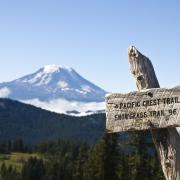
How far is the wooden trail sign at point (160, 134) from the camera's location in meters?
9.09

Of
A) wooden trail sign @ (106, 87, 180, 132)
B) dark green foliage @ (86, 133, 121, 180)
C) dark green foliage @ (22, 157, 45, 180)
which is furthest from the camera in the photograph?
dark green foliage @ (22, 157, 45, 180)

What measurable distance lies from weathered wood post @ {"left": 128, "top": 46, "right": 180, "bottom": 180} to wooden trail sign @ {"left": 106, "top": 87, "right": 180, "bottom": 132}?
22 cm

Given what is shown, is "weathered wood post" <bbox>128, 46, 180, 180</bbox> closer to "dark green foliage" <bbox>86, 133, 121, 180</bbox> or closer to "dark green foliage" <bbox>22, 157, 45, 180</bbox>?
"dark green foliage" <bbox>86, 133, 121, 180</bbox>

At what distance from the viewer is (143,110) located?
9.41 meters

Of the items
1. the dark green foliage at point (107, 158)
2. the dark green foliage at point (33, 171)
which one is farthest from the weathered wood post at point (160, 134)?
the dark green foliage at point (33, 171)

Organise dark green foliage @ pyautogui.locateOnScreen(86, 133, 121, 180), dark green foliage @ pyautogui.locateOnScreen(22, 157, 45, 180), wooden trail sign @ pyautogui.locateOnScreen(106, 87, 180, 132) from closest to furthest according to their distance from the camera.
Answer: wooden trail sign @ pyautogui.locateOnScreen(106, 87, 180, 132) → dark green foliage @ pyautogui.locateOnScreen(86, 133, 121, 180) → dark green foliage @ pyautogui.locateOnScreen(22, 157, 45, 180)

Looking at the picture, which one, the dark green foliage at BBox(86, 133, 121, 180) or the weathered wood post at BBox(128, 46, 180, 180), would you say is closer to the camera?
the weathered wood post at BBox(128, 46, 180, 180)

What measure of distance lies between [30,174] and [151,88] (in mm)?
146216

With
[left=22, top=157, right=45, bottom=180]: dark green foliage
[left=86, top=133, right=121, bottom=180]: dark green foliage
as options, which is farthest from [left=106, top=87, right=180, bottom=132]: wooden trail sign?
[left=22, top=157, right=45, bottom=180]: dark green foliage

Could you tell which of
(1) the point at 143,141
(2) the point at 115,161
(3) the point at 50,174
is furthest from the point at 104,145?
(3) the point at 50,174

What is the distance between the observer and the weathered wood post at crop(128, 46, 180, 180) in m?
9.09

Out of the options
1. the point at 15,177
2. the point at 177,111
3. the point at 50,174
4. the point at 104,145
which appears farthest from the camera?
the point at 15,177

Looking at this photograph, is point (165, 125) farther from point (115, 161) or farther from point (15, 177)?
point (15, 177)

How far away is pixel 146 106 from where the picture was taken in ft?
30.8
